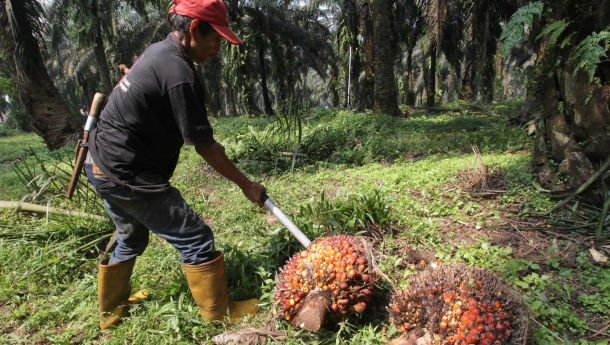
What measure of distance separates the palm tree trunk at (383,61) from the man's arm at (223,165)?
6.79m

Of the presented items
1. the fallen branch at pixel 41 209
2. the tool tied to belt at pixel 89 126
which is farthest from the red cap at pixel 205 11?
the fallen branch at pixel 41 209

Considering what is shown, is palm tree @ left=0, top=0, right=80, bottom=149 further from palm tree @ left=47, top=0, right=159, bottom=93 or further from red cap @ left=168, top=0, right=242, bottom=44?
red cap @ left=168, top=0, right=242, bottom=44

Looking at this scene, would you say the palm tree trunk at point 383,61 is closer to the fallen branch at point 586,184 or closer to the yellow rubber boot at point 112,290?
the fallen branch at point 586,184

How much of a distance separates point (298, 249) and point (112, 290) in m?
1.46

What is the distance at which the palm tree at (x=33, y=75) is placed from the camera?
7.28 metres

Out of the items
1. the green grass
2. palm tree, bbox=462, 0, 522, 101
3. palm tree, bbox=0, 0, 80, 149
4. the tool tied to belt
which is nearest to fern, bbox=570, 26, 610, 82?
the green grass

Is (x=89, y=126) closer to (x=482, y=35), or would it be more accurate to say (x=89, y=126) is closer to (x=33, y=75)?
(x=33, y=75)

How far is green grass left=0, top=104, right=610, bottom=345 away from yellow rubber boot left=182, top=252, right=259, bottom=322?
0.31 ft

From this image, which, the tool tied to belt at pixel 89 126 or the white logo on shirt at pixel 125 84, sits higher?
the white logo on shirt at pixel 125 84

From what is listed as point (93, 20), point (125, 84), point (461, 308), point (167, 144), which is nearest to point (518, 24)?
point (461, 308)

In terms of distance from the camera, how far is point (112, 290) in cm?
257

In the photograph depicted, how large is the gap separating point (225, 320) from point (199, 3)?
2.14 metres

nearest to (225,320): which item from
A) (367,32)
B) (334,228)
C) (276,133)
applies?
(334,228)

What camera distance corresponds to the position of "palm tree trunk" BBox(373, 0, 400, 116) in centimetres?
796
